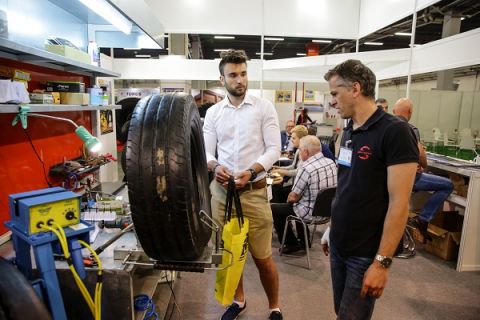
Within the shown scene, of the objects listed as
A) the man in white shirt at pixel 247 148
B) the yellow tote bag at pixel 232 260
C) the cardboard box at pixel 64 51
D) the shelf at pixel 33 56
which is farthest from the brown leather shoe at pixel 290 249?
the cardboard box at pixel 64 51

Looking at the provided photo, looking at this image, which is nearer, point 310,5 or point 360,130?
point 360,130

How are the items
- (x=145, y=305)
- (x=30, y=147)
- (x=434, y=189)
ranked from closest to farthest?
(x=145, y=305) < (x=30, y=147) < (x=434, y=189)

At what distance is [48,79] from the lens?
2.28 meters

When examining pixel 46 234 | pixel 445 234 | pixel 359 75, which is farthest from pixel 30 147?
pixel 445 234

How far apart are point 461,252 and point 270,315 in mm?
2027


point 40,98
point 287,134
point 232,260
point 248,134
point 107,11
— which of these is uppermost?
point 107,11

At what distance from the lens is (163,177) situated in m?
1.11

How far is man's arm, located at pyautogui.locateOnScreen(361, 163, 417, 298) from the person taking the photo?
3.85 feet

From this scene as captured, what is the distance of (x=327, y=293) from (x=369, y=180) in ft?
5.53

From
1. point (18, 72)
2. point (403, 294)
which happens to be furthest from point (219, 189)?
point (403, 294)

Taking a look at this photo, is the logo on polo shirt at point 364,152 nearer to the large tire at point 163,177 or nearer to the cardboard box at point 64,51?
the large tire at point 163,177

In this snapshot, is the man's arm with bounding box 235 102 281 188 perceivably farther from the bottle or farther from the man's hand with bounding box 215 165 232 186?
the bottle

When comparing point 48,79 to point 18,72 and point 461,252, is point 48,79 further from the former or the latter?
point 461,252

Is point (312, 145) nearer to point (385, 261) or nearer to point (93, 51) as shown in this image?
point (385, 261)
